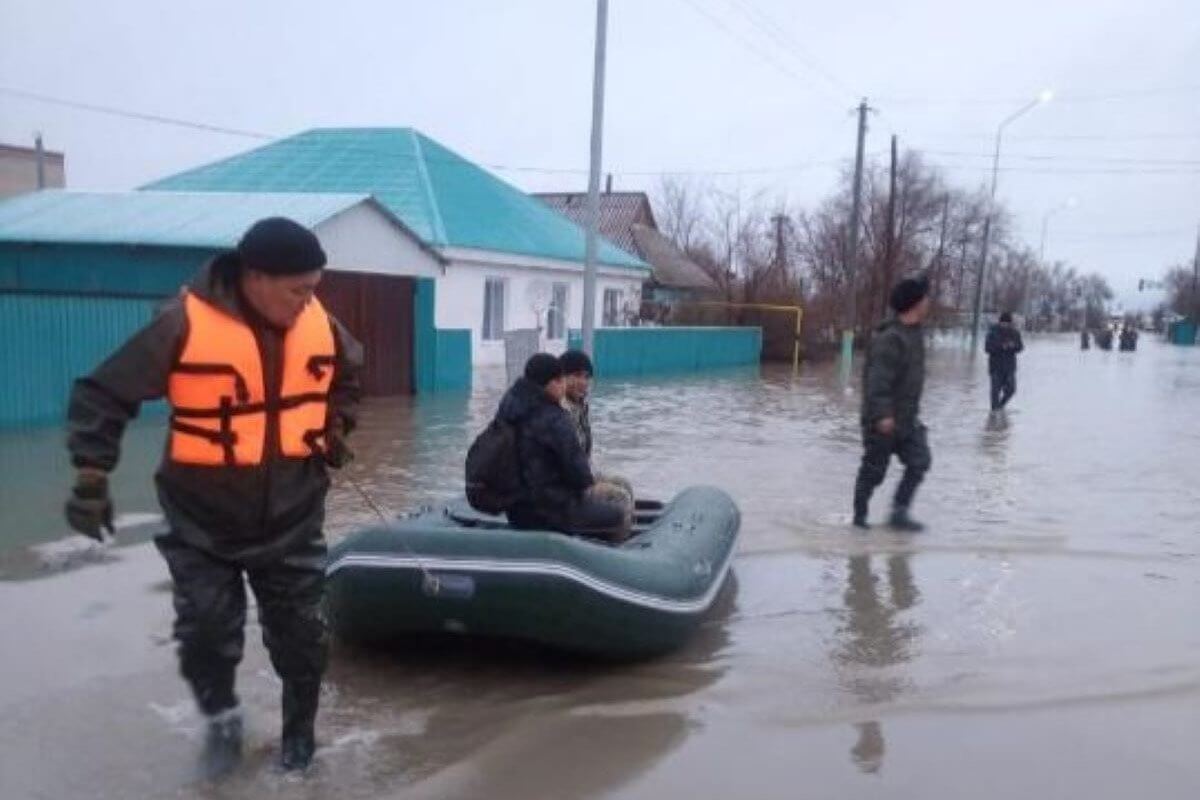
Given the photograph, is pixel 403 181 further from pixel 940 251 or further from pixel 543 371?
pixel 940 251

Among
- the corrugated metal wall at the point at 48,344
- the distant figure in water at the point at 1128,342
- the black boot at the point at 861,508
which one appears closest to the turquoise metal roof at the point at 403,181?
the corrugated metal wall at the point at 48,344

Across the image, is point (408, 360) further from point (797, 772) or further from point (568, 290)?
point (797, 772)

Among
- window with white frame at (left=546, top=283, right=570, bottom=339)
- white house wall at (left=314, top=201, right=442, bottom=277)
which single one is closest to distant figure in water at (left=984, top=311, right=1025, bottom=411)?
white house wall at (left=314, top=201, right=442, bottom=277)

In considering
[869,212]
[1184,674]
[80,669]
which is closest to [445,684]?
[80,669]

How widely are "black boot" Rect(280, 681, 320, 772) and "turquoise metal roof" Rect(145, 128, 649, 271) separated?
1698 cm

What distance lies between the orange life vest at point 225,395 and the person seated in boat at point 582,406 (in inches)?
94.0

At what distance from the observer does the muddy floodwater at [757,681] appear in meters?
4.23

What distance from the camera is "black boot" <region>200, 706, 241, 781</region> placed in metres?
4.15

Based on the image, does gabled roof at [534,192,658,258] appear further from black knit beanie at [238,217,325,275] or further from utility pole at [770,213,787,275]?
black knit beanie at [238,217,325,275]

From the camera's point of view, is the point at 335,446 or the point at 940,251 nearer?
the point at 335,446

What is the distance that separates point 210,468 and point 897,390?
5.72 m

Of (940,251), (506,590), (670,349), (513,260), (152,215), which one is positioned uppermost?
(940,251)

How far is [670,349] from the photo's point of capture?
28.8 m

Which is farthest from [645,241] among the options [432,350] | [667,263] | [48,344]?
[48,344]
